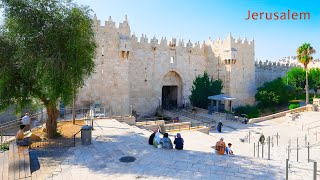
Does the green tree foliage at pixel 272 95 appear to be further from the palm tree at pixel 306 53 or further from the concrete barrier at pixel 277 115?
the concrete barrier at pixel 277 115

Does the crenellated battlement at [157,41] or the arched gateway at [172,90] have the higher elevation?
the crenellated battlement at [157,41]

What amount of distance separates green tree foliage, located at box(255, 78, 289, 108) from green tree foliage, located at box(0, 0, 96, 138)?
2590 cm

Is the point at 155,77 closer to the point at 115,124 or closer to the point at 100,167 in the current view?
the point at 115,124

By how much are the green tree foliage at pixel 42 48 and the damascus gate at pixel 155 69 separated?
12054mm

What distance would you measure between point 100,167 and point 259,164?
5.34 m

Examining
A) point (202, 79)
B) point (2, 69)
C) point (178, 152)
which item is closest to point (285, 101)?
point (202, 79)

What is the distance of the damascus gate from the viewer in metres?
23.7

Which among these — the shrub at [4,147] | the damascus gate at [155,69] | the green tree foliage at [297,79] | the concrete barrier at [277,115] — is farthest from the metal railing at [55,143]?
the green tree foliage at [297,79]

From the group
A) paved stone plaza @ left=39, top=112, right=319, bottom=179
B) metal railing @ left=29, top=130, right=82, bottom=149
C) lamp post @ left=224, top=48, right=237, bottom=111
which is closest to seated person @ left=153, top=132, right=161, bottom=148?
paved stone plaza @ left=39, top=112, right=319, bottom=179

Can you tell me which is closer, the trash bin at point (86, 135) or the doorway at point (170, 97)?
the trash bin at point (86, 135)

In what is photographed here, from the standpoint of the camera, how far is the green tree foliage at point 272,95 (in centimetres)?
3033

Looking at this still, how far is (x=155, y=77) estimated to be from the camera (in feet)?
94.3

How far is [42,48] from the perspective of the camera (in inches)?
399

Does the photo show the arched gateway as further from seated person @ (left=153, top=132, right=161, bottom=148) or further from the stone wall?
seated person @ (left=153, top=132, right=161, bottom=148)
